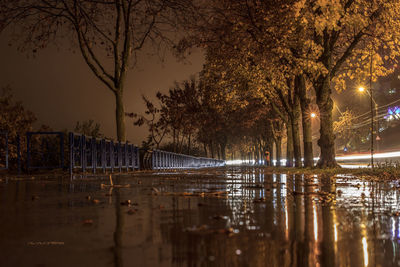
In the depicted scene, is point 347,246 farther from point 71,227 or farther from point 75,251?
point 71,227

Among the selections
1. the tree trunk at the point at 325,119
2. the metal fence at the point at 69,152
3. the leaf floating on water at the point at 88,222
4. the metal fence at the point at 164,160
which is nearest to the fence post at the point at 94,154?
the metal fence at the point at 69,152

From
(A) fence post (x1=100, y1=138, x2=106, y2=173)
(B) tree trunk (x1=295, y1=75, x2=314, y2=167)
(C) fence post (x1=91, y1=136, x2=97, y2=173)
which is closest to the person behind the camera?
(C) fence post (x1=91, y1=136, x2=97, y2=173)

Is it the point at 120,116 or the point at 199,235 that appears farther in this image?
the point at 120,116

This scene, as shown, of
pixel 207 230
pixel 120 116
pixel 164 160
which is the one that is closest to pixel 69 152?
pixel 120 116

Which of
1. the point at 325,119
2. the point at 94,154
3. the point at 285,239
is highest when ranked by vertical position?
the point at 325,119

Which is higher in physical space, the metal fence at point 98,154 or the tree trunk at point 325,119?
the tree trunk at point 325,119

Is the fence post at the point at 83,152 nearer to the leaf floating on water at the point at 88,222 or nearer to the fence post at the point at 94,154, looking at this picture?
the fence post at the point at 94,154

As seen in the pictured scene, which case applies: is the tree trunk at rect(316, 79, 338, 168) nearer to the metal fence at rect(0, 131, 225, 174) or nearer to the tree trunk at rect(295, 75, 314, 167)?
the tree trunk at rect(295, 75, 314, 167)

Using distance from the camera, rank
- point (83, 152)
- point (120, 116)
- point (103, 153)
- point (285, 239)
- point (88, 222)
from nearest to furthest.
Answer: point (285, 239) → point (88, 222) → point (83, 152) → point (103, 153) → point (120, 116)

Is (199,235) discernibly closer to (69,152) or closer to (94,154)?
(69,152)

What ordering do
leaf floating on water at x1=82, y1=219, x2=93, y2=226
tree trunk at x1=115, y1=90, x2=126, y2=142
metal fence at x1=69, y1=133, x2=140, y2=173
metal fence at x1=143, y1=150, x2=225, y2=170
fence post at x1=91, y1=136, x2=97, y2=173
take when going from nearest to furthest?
leaf floating on water at x1=82, y1=219, x2=93, y2=226, metal fence at x1=69, y1=133, x2=140, y2=173, fence post at x1=91, y1=136, x2=97, y2=173, tree trunk at x1=115, y1=90, x2=126, y2=142, metal fence at x1=143, y1=150, x2=225, y2=170

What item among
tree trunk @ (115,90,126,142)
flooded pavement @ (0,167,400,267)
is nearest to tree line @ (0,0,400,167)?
tree trunk @ (115,90,126,142)

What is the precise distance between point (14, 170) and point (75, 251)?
71.3 ft

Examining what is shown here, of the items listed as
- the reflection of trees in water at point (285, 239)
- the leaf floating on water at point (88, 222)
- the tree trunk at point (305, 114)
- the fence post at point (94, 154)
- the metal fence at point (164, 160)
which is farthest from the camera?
the metal fence at point (164, 160)
